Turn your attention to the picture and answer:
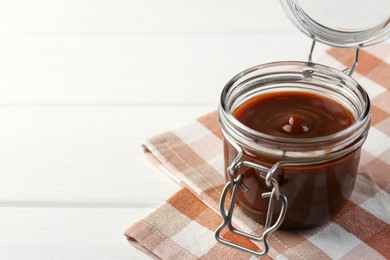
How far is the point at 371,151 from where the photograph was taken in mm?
1382

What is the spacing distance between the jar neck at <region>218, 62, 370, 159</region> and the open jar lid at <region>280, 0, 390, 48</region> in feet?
0.33

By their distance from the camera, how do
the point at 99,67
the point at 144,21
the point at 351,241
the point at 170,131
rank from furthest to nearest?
1. the point at 144,21
2. the point at 99,67
3. the point at 170,131
4. the point at 351,241

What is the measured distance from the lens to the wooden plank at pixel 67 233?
3.96ft

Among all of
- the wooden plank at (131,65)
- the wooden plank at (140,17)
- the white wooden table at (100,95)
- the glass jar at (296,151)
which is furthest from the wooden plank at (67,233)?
the wooden plank at (140,17)

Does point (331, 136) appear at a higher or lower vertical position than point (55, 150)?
higher

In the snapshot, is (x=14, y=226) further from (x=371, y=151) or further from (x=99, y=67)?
(x=371, y=151)

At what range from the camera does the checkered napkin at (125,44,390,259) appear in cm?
118

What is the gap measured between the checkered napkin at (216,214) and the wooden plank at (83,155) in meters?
0.04

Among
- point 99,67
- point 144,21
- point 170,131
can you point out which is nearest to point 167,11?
point 144,21

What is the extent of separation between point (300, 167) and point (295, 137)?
0.06 meters

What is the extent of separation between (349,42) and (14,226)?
2.15 ft

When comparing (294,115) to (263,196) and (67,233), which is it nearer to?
(263,196)

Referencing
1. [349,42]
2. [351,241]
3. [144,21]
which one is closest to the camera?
[351,241]

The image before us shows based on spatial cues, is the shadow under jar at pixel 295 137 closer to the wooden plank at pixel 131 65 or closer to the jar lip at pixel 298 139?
the jar lip at pixel 298 139
